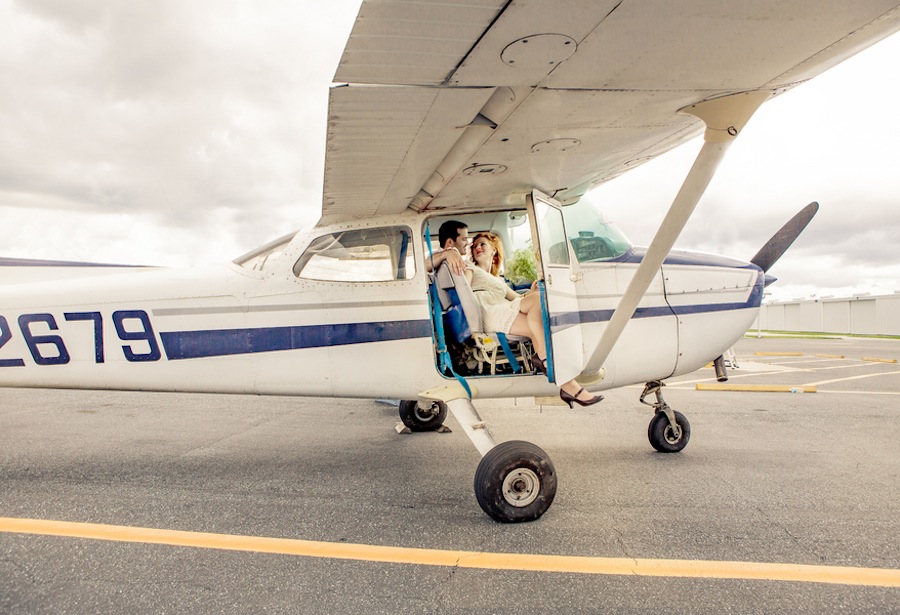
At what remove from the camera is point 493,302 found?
3639 mm

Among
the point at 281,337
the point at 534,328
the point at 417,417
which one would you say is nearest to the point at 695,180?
the point at 534,328

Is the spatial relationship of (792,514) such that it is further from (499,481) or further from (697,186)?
(697,186)

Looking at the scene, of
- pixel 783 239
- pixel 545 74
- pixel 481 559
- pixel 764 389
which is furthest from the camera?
pixel 764 389

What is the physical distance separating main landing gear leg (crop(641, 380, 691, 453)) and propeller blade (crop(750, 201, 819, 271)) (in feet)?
4.19

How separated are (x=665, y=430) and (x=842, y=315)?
3254cm

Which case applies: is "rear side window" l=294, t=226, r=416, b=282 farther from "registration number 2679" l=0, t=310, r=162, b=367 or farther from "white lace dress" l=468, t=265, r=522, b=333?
"registration number 2679" l=0, t=310, r=162, b=367

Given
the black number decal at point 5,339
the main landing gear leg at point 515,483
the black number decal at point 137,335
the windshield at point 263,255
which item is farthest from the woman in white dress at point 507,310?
the black number decal at point 5,339

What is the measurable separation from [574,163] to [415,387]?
5.70ft

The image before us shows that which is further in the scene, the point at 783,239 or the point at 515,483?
the point at 783,239

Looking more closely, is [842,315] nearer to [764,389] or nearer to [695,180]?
[764,389]

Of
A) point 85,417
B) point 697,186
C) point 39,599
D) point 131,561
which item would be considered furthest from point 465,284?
point 85,417

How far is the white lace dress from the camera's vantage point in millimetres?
3400

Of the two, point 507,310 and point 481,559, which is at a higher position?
point 507,310

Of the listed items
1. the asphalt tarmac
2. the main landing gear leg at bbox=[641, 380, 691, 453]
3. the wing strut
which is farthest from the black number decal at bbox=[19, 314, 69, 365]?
the main landing gear leg at bbox=[641, 380, 691, 453]
